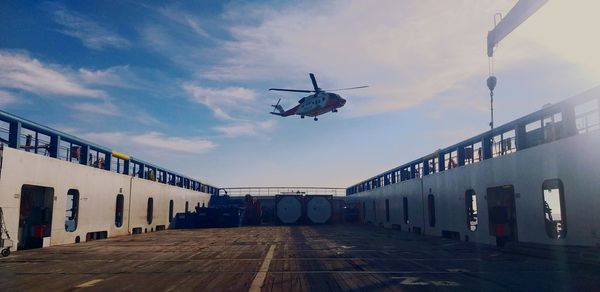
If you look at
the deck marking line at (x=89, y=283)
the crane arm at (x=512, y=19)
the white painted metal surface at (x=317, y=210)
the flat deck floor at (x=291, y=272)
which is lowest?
the flat deck floor at (x=291, y=272)

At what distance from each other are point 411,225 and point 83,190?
26039mm

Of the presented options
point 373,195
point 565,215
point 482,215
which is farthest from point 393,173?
point 565,215

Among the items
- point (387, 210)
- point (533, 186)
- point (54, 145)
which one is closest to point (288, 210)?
point (387, 210)

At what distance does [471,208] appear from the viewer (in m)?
28.0

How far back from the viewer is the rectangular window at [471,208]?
90.3 feet

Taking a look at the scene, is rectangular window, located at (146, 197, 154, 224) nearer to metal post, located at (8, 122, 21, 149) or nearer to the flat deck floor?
metal post, located at (8, 122, 21, 149)

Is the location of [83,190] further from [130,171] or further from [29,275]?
[29,275]

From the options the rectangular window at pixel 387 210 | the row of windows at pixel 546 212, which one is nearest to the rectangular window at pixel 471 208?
the row of windows at pixel 546 212

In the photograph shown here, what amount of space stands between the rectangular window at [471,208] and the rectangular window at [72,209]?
23243mm

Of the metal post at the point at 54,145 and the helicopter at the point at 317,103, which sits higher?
the helicopter at the point at 317,103

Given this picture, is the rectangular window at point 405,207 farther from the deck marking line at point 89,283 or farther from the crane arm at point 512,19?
the deck marking line at point 89,283

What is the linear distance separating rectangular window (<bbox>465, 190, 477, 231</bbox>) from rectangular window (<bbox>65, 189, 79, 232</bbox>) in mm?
23243

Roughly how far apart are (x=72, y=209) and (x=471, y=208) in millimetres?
24013

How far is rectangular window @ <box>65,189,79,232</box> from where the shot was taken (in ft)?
86.2
